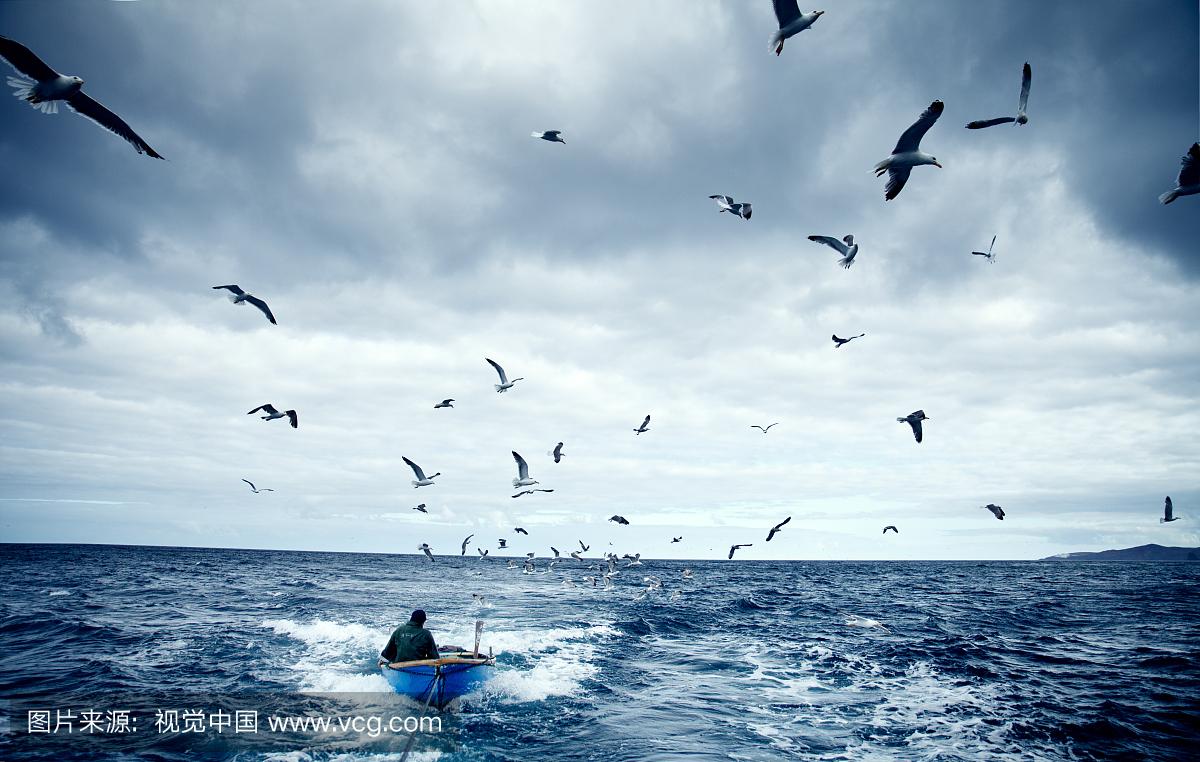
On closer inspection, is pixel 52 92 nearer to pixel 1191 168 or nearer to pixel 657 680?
pixel 1191 168

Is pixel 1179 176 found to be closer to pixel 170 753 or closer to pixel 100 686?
pixel 170 753

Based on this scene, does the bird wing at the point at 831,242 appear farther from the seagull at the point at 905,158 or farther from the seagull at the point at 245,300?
the seagull at the point at 245,300

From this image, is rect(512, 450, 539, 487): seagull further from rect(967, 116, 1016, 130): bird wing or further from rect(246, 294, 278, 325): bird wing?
rect(967, 116, 1016, 130): bird wing

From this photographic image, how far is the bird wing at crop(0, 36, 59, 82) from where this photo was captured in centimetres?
657

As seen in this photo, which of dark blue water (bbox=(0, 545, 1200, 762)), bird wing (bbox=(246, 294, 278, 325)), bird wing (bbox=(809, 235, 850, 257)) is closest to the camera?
dark blue water (bbox=(0, 545, 1200, 762))

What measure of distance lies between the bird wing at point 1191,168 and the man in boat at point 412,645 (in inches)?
630

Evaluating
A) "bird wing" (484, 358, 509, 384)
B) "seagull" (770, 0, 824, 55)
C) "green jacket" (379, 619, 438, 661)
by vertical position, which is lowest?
"green jacket" (379, 619, 438, 661)

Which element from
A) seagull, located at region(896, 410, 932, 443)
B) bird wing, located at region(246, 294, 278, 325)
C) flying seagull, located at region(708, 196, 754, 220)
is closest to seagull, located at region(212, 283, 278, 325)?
bird wing, located at region(246, 294, 278, 325)

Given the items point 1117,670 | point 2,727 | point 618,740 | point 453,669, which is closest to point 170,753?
point 2,727

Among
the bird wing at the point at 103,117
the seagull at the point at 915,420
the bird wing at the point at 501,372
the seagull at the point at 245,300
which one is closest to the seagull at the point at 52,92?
the bird wing at the point at 103,117

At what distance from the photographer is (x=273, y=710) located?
12859 millimetres

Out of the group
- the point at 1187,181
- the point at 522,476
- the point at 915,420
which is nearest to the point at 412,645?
the point at 522,476

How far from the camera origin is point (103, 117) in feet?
23.7

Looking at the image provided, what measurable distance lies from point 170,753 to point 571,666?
10.7 meters
